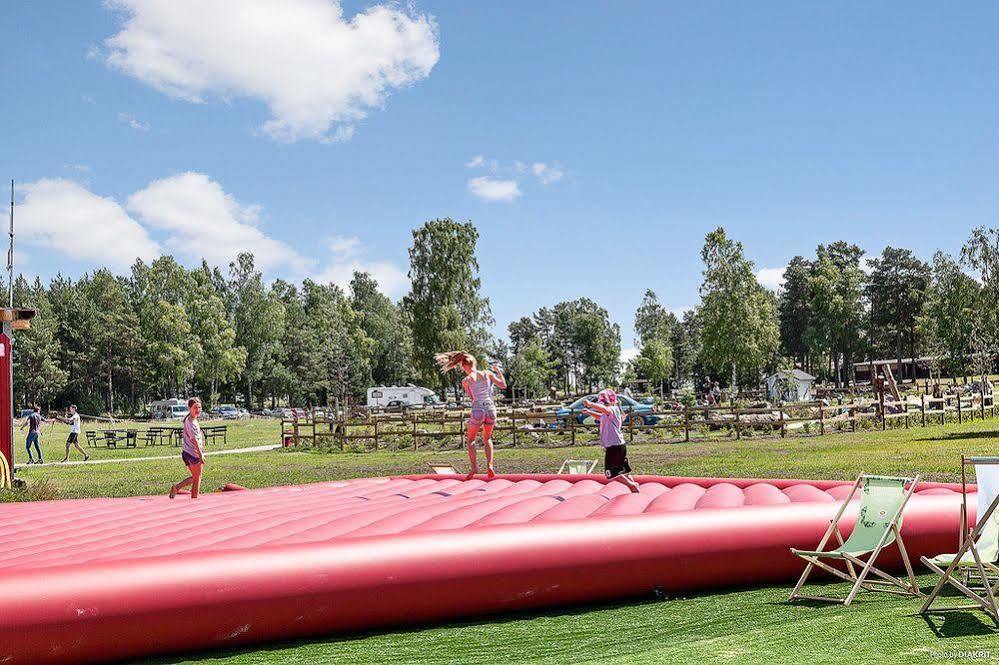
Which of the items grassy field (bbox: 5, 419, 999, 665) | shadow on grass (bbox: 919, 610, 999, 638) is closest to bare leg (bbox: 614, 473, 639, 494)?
grassy field (bbox: 5, 419, 999, 665)

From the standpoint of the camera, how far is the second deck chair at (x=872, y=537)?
17.4ft

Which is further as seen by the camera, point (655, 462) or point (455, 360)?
point (655, 462)

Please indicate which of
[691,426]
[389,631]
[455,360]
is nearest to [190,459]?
[455,360]

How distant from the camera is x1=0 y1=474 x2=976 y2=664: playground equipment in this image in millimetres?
4406

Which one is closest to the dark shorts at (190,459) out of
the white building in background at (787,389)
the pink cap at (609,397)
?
the pink cap at (609,397)

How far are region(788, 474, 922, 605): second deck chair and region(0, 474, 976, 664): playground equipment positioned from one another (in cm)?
38

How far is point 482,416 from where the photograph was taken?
866 cm

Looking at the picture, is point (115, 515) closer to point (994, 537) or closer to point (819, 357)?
point (994, 537)

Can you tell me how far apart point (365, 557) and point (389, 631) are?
0.46m

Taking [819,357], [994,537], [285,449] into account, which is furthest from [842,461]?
[819,357]

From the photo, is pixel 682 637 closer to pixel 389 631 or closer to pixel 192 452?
pixel 389 631

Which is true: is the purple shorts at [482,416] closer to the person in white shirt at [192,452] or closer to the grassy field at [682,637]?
the person in white shirt at [192,452]

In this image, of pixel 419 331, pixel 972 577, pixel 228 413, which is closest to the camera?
pixel 972 577

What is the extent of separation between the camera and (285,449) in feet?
85.5
